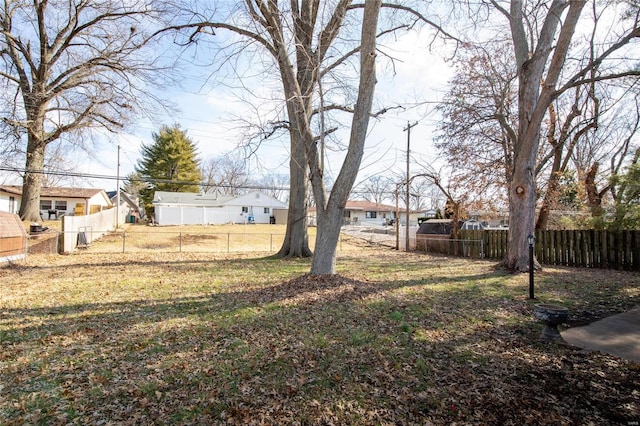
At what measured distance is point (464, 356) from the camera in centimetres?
377

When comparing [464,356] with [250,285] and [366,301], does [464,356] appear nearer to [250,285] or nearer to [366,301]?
[366,301]

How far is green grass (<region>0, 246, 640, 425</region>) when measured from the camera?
2762 millimetres

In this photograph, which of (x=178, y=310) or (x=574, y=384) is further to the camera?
(x=178, y=310)

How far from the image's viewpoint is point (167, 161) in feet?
128

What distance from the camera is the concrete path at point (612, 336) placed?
3.88m

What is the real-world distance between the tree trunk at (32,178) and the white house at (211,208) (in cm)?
1927

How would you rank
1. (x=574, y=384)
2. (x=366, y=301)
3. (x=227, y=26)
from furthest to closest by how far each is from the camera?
1. (x=227, y=26)
2. (x=366, y=301)
3. (x=574, y=384)

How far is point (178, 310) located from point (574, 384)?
541 centimetres

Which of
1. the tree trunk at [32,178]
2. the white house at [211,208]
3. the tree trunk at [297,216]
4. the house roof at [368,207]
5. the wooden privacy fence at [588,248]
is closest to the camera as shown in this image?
the wooden privacy fence at [588,248]

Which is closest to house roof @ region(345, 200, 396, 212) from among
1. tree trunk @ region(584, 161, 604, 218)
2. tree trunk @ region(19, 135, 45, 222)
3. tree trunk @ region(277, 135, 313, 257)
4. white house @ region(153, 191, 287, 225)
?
white house @ region(153, 191, 287, 225)

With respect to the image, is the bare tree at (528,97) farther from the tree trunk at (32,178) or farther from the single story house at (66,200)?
the single story house at (66,200)

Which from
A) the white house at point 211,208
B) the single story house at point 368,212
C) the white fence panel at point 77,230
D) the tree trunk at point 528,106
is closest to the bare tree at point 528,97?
the tree trunk at point 528,106

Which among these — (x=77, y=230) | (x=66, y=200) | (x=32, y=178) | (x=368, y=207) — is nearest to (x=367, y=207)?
(x=368, y=207)

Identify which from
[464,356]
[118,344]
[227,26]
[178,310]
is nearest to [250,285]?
[178,310]
